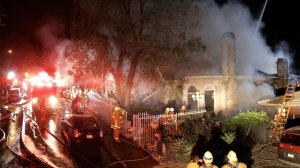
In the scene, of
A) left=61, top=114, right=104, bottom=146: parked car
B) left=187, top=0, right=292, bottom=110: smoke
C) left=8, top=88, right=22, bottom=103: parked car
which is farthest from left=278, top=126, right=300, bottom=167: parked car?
left=8, top=88, right=22, bottom=103: parked car

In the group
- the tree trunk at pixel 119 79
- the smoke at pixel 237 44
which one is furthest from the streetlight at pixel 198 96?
the tree trunk at pixel 119 79

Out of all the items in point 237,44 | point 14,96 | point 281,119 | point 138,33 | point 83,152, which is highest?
point 237,44

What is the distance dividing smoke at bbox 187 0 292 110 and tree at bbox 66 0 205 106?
4.38 ft

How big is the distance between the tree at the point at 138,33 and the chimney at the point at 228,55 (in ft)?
10.8

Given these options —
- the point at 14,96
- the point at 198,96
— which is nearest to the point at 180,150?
the point at 198,96

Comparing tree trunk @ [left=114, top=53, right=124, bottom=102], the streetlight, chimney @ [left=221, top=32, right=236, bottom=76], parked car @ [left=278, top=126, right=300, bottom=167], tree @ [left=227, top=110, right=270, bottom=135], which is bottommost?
parked car @ [left=278, top=126, right=300, bottom=167]

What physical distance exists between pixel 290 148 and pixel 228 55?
39.3 ft

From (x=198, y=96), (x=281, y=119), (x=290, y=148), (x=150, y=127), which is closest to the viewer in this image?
(x=290, y=148)

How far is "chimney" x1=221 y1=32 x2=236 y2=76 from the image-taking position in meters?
21.2

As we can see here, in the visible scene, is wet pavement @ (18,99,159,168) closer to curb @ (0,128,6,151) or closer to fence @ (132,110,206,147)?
fence @ (132,110,206,147)

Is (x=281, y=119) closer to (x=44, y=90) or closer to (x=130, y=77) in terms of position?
(x=130, y=77)

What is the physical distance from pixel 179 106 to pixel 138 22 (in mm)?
6123

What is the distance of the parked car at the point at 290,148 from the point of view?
1001 centimetres

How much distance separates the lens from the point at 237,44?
26.3m
